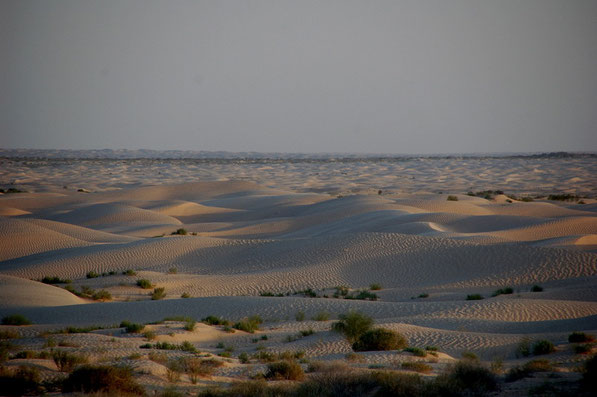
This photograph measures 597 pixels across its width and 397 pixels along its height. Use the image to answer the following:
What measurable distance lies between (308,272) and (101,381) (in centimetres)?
1361

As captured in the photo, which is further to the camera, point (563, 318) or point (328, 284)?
point (328, 284)

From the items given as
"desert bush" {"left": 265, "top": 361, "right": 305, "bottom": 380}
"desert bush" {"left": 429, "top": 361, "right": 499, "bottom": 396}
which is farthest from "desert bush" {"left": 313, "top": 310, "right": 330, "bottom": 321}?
"desert bush" {"left": 429, "top": 361, "right": 499, "bottom": 396}

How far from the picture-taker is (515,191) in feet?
194

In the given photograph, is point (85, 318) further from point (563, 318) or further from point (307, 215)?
point (307, 215)

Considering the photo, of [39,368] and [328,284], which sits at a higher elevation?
[39,368]

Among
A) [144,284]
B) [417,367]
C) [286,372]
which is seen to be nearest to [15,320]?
[144,284]

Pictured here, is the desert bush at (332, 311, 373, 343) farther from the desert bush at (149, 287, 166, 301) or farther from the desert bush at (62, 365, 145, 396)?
the desert bush at (149, 287, 166, 301)

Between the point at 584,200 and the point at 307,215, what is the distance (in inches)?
1039

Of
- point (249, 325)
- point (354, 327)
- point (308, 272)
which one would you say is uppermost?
point (354, 327)

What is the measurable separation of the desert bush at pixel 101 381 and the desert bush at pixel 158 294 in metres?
9.63

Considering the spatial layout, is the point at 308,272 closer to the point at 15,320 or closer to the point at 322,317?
the point at 322,317

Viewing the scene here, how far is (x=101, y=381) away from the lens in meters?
6.71

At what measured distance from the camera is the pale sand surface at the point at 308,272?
1100 cm

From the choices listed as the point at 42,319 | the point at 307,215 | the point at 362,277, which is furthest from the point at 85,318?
the point at 307,215
